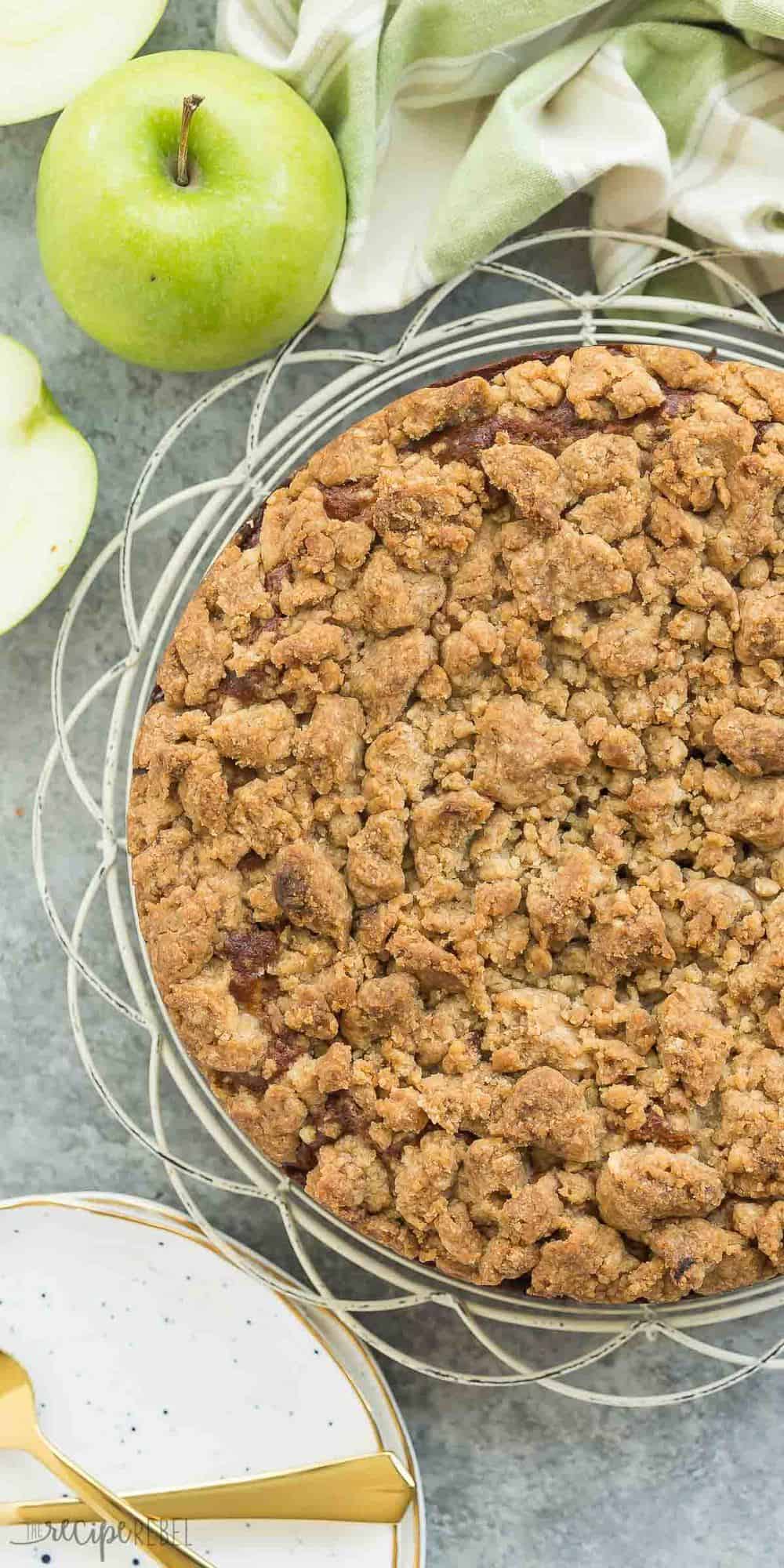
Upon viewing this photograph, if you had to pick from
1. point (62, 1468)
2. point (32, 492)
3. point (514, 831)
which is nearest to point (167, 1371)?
point (62, 1468)

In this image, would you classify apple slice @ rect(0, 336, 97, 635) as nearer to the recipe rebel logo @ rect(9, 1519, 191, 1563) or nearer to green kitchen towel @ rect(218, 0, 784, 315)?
green kitchen towel @ rect(218, 0, 784, 315)

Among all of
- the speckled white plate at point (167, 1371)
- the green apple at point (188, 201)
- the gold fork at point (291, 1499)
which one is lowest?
the gold fork at point (291, 1499)

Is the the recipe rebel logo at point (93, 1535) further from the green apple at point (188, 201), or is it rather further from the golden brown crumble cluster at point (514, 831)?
the green apple at point (188, 201)

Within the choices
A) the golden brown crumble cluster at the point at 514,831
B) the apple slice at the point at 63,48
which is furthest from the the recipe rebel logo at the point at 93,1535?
the apple slice at the point at 63,48

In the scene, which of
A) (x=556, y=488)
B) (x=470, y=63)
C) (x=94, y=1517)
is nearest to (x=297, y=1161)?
(x=94, y=1517)

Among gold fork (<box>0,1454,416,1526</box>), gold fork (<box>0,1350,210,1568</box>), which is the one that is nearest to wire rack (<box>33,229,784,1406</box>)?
gold fork (<box>0,1454,416,1526</box>)

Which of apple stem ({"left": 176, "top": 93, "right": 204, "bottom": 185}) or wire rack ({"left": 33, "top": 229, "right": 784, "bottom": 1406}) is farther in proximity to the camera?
wire rack ({"left": 33, "top": 229, "right": 784, "bottom": 1406})
